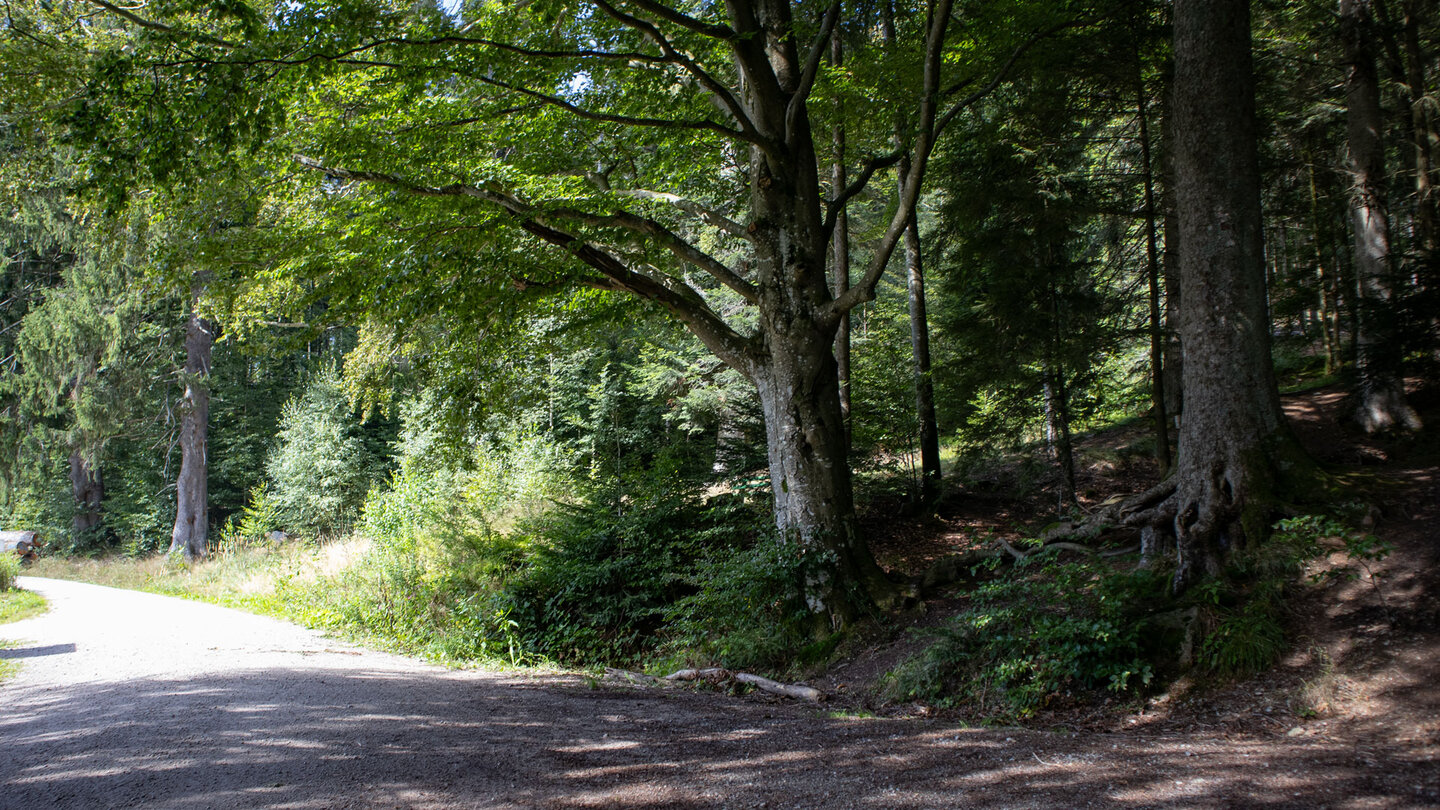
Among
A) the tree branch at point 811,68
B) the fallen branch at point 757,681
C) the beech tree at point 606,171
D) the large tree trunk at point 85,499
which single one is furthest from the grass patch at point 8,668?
the large tree trunk at point 85,499

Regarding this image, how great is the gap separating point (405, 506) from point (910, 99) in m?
11.2

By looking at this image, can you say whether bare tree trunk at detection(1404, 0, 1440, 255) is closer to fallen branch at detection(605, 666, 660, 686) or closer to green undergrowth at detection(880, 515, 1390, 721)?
green undergrowth at detection(880, 515, 1390, 721)

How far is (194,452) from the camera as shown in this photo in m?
23.8

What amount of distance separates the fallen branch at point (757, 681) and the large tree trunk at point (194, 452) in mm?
21604

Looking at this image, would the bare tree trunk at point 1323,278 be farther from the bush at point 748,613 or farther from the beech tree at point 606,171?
the bush at point 748,613

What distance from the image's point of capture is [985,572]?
29.4 feet

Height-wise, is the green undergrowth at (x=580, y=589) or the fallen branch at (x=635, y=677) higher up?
the green undergrowth at (x=580, y=589)

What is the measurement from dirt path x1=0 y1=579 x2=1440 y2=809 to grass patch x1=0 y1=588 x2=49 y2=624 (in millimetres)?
7699

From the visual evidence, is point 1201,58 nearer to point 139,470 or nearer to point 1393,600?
point 1393,600

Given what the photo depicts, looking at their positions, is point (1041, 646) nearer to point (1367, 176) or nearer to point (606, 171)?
point (606, 171)

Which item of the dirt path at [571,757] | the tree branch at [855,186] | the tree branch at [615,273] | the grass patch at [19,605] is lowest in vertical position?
the grass patch at [19,605]

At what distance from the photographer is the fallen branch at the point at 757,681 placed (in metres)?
6.95

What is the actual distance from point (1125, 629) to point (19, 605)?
17262 millimetres

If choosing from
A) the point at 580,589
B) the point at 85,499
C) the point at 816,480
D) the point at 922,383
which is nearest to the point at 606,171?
the point at 816,480
